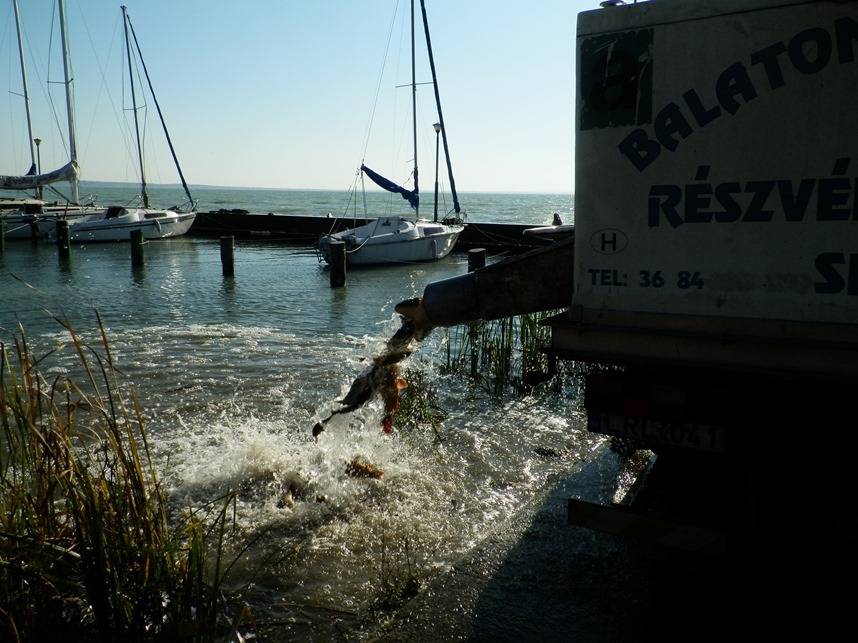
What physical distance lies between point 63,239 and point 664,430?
29.9 m

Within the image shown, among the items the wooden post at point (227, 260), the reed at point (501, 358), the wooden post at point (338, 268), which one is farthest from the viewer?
the wooden post at point (227, 260)

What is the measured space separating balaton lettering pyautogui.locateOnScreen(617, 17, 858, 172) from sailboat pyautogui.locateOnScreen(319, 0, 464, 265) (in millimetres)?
21930

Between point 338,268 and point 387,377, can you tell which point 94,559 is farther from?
point 338,268

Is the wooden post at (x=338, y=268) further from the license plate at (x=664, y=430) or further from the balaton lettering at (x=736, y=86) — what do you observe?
the balaton lettering at (x=736, y=86)

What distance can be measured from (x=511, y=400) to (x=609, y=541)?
4.04 meters

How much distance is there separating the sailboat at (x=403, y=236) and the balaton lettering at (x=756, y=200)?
72.1ft

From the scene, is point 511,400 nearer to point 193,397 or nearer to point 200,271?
point 193,397

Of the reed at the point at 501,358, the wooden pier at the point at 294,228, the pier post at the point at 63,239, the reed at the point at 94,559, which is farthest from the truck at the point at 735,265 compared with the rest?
the pier post at the point at 63,239

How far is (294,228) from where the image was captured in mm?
39938

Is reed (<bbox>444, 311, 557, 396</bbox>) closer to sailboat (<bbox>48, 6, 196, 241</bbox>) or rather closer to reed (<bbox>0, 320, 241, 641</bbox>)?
reed (<bbox>0, 320, 241, 641</bbox>)

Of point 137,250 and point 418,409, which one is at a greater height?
point 137,250

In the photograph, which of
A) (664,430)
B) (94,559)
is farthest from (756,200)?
(94,559)

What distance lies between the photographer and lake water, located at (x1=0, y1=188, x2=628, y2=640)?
4762 mm

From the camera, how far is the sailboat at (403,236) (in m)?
26.3
